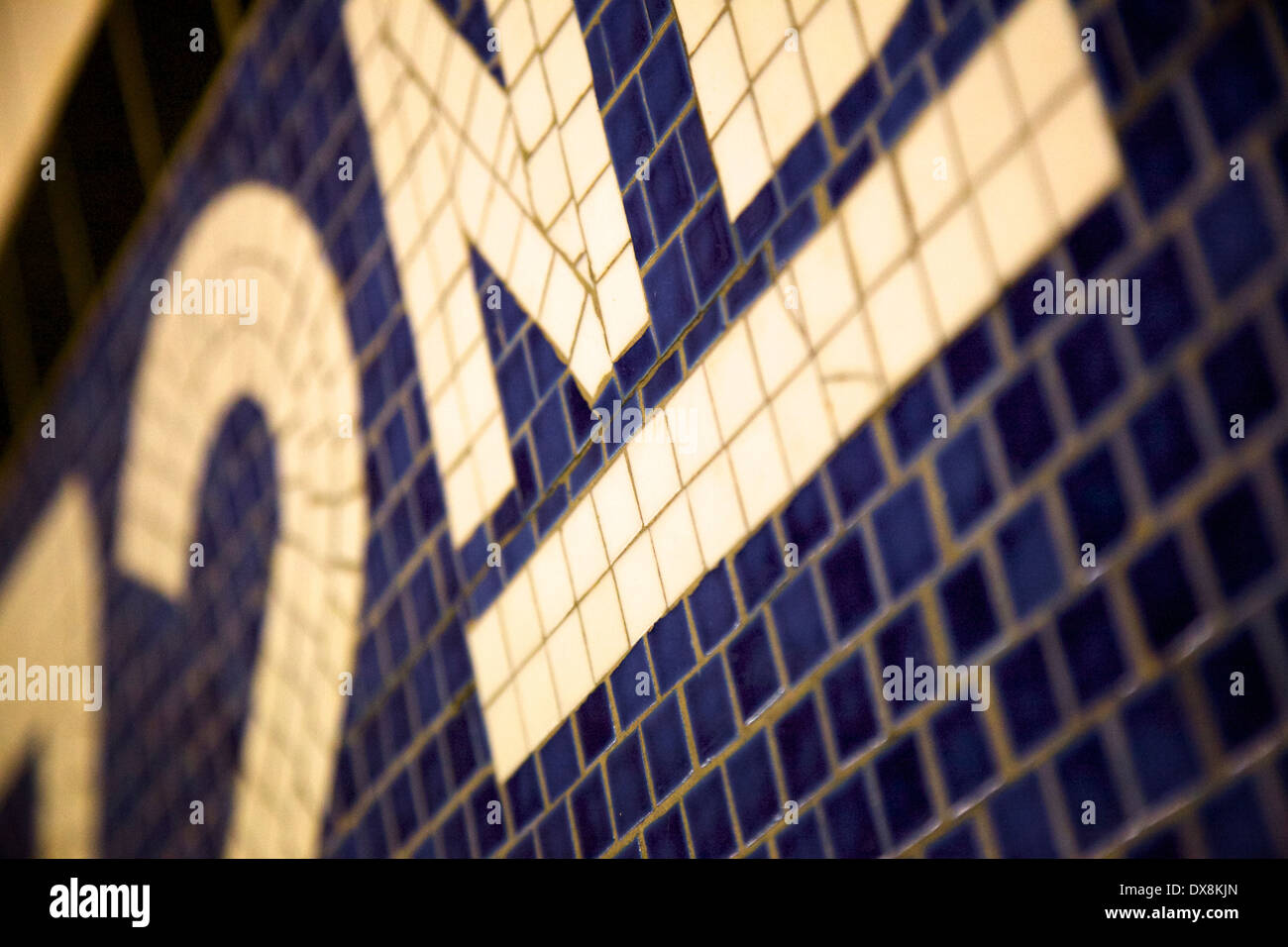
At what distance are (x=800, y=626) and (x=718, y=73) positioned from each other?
1307mm

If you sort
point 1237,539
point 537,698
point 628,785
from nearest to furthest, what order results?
point 1237,539, point 628,785, point 537,698

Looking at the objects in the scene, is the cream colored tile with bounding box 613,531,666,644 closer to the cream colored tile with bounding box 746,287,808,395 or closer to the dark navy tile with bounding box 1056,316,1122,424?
the cream colored tile with bounding box 746,287,808,395

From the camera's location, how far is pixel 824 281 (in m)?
2.39

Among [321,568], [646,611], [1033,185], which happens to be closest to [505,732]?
[646,611]

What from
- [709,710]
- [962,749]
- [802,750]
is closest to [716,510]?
[709,710]

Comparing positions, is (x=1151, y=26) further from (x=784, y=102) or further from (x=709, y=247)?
(x=709, y=247)

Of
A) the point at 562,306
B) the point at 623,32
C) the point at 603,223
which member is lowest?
the point at 562,306

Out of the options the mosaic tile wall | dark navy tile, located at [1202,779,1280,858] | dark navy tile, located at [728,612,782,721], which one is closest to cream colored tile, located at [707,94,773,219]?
the mosaic tile wall

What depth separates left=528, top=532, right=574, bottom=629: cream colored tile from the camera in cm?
299

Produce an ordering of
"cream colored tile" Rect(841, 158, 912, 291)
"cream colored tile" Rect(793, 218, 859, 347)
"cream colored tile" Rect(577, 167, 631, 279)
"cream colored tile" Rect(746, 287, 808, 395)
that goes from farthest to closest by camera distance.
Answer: "cream colored tile" Rect(577, 167, 631, 279) → "cream colored tile" Rect(746, 287, 808, 395) → "cream colored tile" Rect(793, 218, 859, 347) → "cream colored tile" Rect(841, 158, 912, 291)

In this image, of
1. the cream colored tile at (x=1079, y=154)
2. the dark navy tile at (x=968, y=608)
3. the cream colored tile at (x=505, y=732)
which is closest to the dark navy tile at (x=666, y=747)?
the cream colored tile at (x=505, y=732)

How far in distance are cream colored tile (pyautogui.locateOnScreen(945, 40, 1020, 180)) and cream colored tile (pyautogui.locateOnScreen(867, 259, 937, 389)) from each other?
24cm

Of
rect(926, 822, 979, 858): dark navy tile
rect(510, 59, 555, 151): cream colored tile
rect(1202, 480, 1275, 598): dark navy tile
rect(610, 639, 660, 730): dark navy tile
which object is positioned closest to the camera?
rect(1202, 480, 1275, 598): dark navy tile
